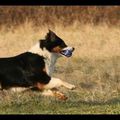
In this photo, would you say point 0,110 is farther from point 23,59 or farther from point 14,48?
point 14,48

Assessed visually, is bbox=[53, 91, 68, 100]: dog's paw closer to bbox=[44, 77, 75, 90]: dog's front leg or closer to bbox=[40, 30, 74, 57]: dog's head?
bbox=[44, 77, 75, 90]: dog's front leg

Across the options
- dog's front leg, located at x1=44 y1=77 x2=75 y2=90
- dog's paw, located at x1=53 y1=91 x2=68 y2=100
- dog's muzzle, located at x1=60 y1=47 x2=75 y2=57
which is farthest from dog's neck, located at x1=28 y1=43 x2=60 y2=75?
dog's paw, located at x1=53 y1=91 x2=68 y2=100

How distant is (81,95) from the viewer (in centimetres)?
1025

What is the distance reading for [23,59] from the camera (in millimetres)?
9945

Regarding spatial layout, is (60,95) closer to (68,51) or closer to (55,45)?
(68,51)

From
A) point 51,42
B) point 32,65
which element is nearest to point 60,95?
point 32,65

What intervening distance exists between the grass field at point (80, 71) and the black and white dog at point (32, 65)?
19 cm

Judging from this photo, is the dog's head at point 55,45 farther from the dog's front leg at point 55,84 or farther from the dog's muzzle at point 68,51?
the dog's front leg at point 55,84

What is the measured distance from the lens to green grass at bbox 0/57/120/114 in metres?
8.96

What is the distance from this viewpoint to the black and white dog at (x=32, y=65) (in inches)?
386

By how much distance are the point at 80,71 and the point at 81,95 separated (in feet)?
7.08

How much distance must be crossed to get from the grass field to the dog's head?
0.80 m
